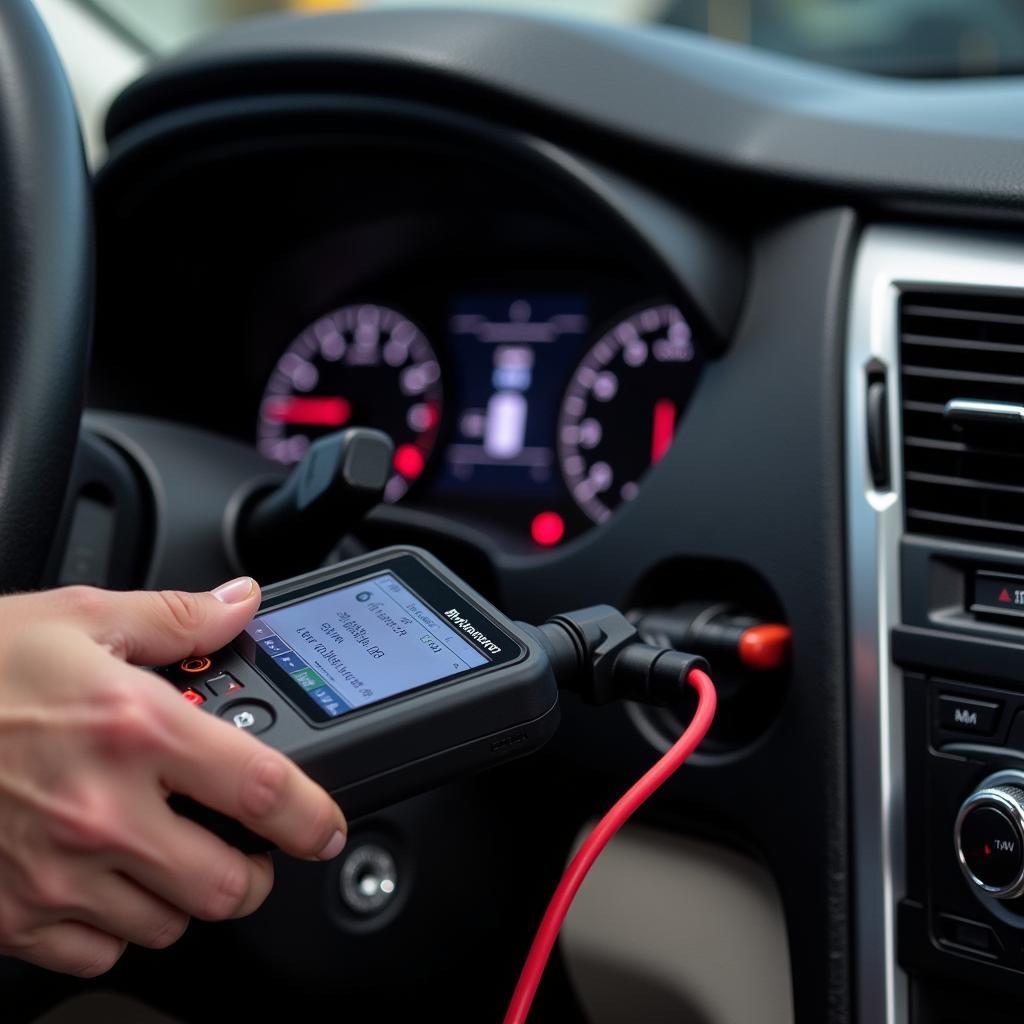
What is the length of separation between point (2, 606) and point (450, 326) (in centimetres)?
79

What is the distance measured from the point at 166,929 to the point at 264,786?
8 cm

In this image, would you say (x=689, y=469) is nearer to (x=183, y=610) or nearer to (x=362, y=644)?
(x=362, y=644)

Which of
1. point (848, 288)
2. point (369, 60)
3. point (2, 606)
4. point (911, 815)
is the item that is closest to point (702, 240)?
point (848, 288)

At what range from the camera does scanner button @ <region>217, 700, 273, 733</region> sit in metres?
0.54

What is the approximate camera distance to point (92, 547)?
836 millimetres

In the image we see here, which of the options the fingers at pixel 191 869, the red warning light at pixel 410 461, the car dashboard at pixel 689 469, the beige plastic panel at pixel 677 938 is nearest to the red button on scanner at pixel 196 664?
the fingers at pixel 191 869

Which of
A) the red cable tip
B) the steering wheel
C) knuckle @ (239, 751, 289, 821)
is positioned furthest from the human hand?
the red cable tip

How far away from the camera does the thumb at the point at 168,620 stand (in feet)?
1.65

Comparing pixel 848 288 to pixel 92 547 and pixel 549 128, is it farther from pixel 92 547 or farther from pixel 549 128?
pixel 92 547

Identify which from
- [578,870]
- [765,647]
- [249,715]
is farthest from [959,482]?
[249,715]

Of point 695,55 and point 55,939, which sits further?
point 695,55

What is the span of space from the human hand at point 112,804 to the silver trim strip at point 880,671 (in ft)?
1.12

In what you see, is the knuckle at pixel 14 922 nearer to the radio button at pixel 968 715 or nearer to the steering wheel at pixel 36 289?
the steering wheel at pixel 36 289

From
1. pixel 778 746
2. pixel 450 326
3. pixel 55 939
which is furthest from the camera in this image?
pixel 450 326
